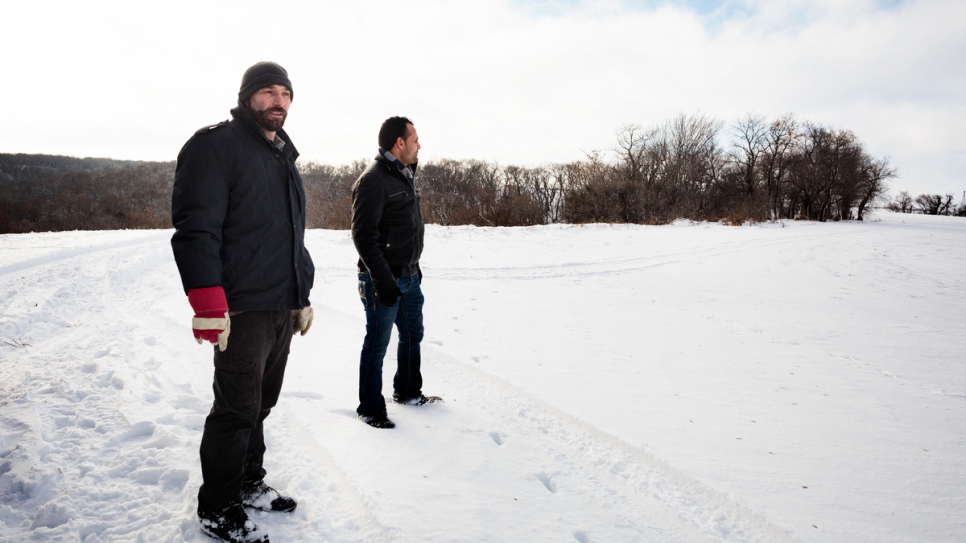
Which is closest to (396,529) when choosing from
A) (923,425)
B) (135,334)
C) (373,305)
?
(373,305)

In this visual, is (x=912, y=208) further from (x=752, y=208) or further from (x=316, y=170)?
(x=316, y=170)

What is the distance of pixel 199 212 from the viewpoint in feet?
5.73

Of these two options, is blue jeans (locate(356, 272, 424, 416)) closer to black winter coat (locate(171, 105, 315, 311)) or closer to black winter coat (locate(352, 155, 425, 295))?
black winter coat (locate(352, 155, 425, 295))

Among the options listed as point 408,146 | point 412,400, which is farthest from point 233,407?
point 408,146

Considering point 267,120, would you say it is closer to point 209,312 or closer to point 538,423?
point 209,312

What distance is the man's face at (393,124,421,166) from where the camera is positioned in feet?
10.3

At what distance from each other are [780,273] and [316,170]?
53.8m

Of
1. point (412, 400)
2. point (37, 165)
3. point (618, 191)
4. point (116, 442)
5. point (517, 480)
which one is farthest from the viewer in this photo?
point (37, 165)

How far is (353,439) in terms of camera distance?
2953mm

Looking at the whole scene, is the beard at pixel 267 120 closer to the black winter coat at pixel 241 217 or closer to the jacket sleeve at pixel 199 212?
the black winter coat at pixel 241 217

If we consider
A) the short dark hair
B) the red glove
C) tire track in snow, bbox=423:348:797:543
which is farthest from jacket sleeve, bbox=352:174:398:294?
tire track in snow, bbox=423:348:797:543

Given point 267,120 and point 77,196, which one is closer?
point 267,120

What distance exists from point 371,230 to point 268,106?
106 cm

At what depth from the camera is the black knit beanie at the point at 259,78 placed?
6.66 ft
